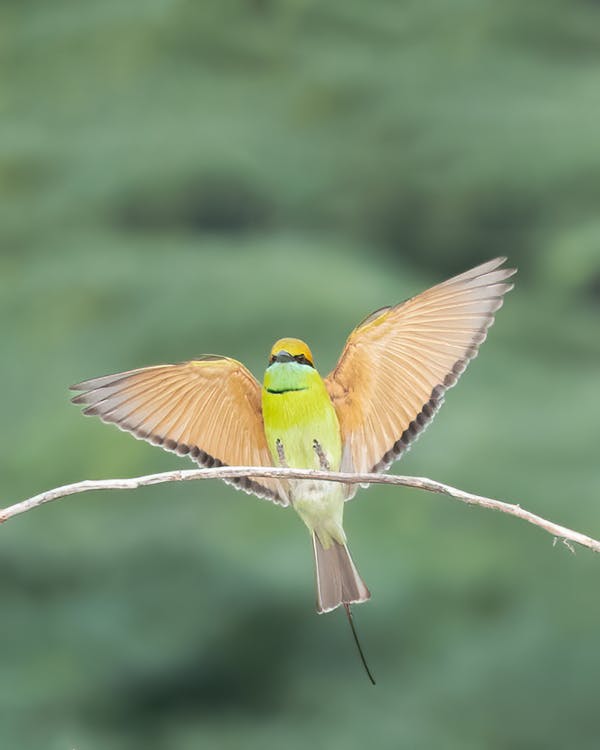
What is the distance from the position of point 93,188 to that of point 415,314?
2829 millimetres

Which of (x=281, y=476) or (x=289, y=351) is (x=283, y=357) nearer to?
(x=289, y=351)

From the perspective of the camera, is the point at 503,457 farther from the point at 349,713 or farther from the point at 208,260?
the point at 208,260

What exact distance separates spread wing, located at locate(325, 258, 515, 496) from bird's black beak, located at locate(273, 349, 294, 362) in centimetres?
10

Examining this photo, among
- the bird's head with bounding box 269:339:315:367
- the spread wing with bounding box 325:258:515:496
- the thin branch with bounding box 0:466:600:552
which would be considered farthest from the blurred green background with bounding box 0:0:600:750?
the thin branch with bounding box 0:466:600:552

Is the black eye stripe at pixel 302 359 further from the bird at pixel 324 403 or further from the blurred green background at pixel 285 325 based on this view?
the blurred green background at pixel 285 325

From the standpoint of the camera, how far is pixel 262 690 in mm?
2959

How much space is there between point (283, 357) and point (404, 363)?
0.17m

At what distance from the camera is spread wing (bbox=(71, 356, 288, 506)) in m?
1.29

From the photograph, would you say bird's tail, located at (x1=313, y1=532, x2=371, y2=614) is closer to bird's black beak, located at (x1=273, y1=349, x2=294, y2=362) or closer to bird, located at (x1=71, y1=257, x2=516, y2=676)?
bird, located at (x1=71, y1=257, x2=516, y2=676)

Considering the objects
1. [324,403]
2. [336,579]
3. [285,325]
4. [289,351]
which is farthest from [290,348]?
[285,325]

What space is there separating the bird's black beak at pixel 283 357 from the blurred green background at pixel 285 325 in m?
1.67

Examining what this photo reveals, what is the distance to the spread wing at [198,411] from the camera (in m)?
1.29

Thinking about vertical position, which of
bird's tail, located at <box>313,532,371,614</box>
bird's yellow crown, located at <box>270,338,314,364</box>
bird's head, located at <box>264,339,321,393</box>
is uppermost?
bird's yellow crown, located at <box>270,338,314,364</box>

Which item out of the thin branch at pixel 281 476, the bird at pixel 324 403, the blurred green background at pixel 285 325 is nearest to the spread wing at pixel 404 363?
the bird at pixel 324 403
